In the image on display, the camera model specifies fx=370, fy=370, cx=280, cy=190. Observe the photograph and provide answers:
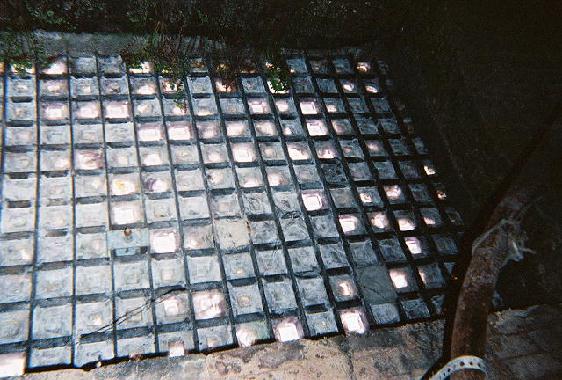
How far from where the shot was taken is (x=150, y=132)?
13.0ft

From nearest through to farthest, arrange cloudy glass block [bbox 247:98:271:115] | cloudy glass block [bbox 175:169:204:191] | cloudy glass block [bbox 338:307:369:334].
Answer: cloudy glass block [bbox 338:307:369:334] → cloudy glass block [bbox 175:169:204:191] → cloudy glass block [bbox 247:98:271:115]

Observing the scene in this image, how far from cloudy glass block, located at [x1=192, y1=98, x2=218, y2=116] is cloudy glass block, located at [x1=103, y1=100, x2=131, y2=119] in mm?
718

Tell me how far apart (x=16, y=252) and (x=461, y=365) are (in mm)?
3542

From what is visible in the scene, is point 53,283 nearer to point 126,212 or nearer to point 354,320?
point 126,212

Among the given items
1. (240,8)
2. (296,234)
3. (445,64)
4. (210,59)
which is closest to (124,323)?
(296,234)

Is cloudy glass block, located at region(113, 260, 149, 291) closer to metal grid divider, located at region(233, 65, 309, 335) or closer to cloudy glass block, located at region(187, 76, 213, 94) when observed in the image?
metal grid divider, located at region(233, 65, 309, 335)

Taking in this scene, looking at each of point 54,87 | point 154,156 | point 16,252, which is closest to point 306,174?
point 154,156

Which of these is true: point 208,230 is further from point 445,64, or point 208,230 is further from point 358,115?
point 445,64

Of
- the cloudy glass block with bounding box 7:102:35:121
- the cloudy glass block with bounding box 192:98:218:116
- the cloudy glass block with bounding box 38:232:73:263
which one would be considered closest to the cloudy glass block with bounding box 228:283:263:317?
the cloudy glass block with bounding box 38:232:73:263

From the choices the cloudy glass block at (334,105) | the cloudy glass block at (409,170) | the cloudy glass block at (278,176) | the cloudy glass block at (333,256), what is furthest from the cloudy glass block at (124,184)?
the cloudy glass block at (409,170)

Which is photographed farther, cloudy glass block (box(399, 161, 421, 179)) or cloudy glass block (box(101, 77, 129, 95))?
cloudy glass block (box(399, 161, 421, 179))

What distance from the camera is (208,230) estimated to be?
3.53 metres

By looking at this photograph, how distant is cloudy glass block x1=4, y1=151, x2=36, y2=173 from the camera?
346cm

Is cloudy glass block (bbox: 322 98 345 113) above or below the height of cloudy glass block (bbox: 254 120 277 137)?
above
